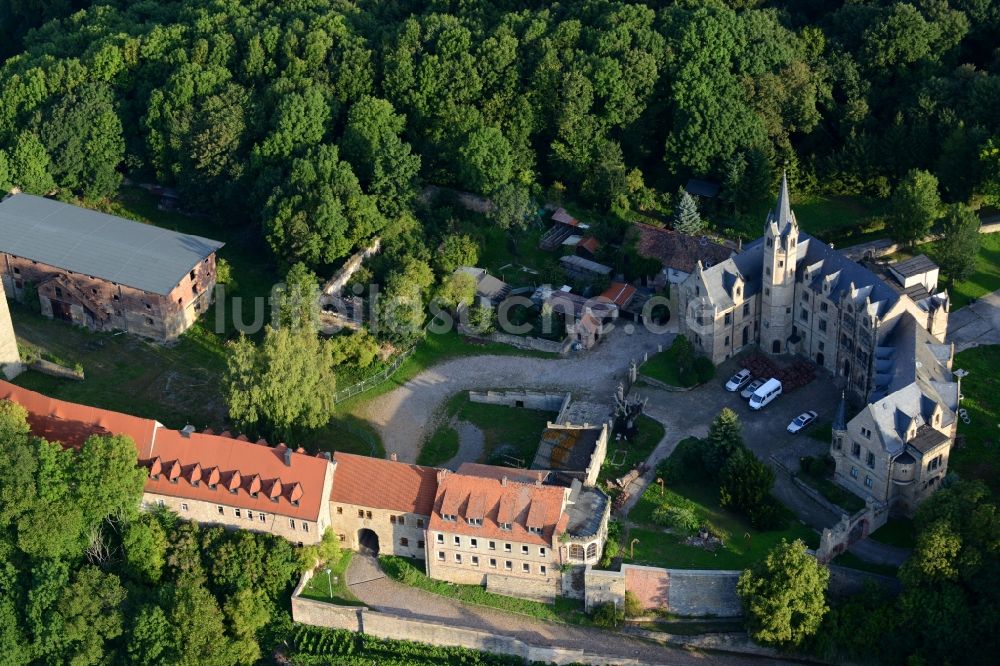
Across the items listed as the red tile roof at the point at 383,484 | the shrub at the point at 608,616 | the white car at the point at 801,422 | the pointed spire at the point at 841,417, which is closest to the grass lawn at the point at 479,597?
the shrub at the point at 608,616

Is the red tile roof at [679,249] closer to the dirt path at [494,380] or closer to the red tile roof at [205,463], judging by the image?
the dirt path at [494,380]

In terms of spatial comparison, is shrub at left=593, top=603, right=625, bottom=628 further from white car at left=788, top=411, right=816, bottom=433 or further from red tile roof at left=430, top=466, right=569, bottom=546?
white car at left=788, top=411, right=816, bottom=433

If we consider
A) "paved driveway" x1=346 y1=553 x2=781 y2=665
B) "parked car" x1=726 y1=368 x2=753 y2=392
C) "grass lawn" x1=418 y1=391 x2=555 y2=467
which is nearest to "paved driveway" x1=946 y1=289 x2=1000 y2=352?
"parked car" x1=726 y1=368 x2=753 y2=392

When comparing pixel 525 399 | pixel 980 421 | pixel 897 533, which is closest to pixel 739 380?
pixel 525 399

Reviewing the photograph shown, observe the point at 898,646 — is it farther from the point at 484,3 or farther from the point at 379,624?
the point at 484,3

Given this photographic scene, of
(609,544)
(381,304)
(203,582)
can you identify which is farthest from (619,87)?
(203,582)
